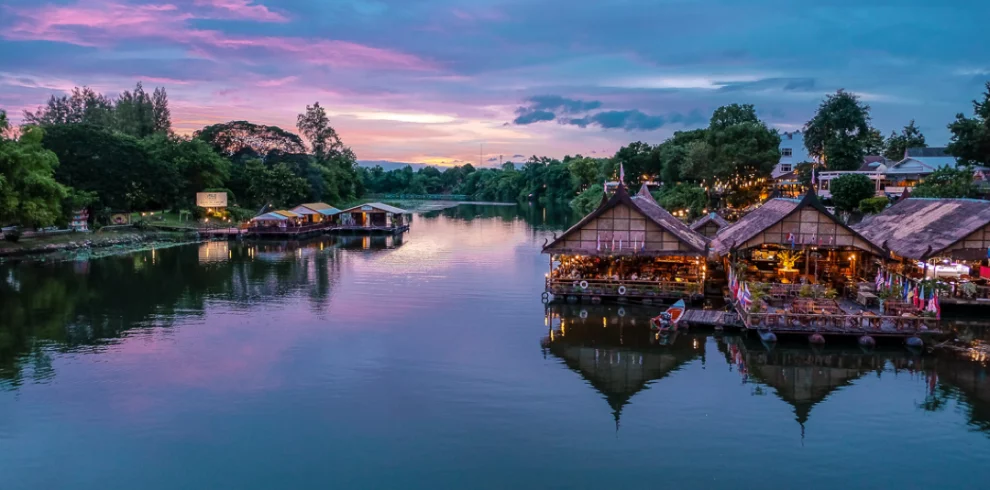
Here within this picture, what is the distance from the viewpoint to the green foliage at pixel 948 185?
47594 mm

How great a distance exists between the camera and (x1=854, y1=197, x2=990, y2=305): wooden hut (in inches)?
1179

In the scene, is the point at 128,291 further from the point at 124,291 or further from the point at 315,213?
the point at 315,213

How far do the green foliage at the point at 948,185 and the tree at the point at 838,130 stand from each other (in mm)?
28140

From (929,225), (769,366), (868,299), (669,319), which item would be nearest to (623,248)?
(669,319)

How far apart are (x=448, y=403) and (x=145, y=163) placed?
62.0 m

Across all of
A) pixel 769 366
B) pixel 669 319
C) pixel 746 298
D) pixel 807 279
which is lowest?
pixel 769 366

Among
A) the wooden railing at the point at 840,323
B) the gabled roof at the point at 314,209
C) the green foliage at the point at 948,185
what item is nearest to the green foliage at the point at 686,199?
the green foliage at the point at 948,185

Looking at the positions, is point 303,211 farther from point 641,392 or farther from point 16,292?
point 641,392

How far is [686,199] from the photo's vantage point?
259ft

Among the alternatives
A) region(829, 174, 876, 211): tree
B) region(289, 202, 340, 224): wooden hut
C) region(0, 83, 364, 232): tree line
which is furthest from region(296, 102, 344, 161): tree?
region(829, 174, 876, 211): tree

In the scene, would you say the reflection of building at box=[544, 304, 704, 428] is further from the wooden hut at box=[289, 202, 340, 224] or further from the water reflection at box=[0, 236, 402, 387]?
the wooden hut at box=[289, 202, 340, 224]

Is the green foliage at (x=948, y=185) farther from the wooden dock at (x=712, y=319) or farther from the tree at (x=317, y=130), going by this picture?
the tree at (x=317, y=130)

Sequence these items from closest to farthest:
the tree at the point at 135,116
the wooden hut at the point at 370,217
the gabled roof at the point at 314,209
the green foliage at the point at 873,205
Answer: the green foliage at the point at 873,205 < the gabled roof at the point at 314,209 < the wooden hut at the point at 370,217 < the tree at the point at 135,116

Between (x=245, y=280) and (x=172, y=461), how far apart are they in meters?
26.5
